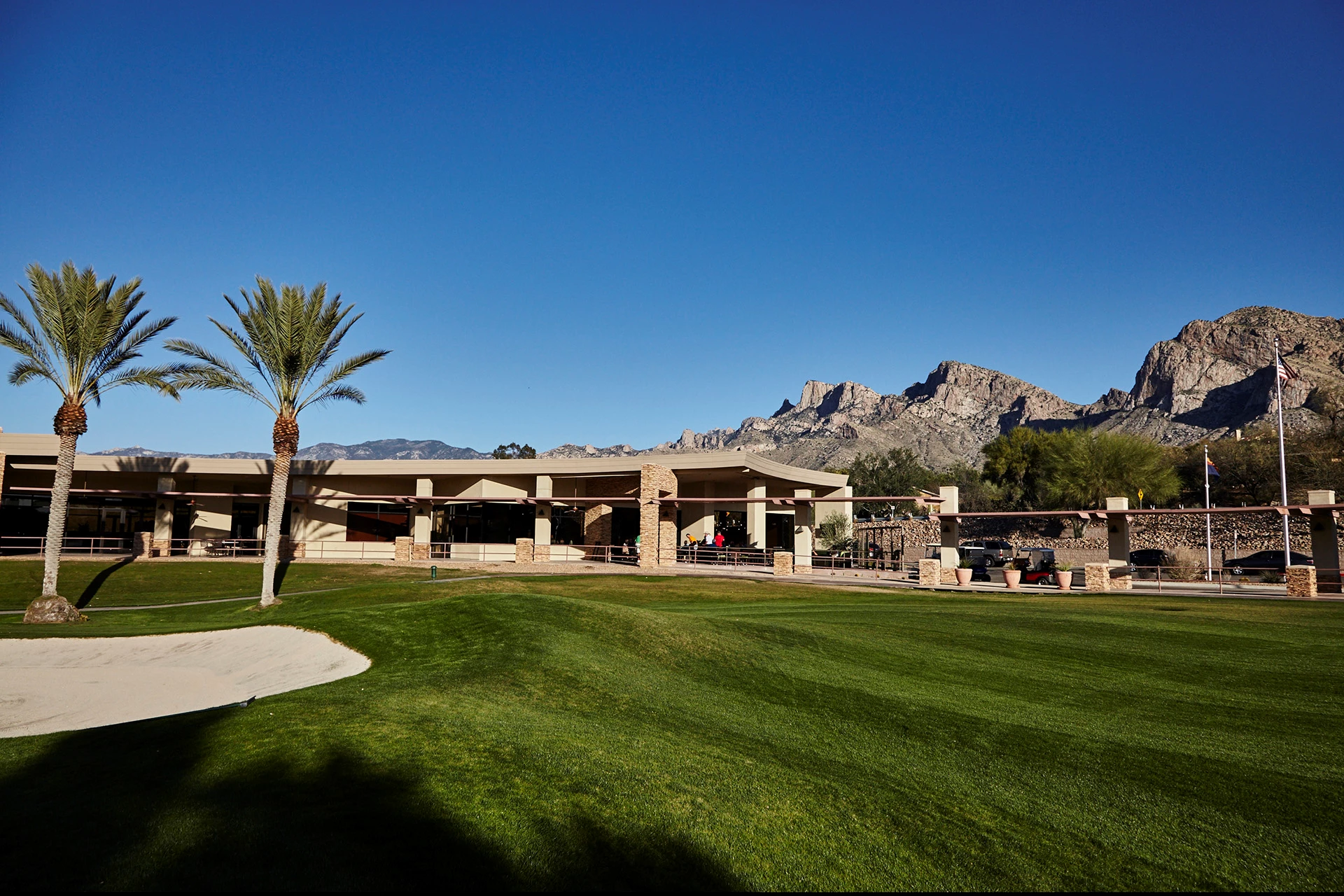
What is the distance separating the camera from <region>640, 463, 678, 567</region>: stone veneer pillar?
115 ft

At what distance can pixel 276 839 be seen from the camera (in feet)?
16.2

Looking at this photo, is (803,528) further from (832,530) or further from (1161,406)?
(1161,406)

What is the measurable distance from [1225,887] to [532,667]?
25.8 feet

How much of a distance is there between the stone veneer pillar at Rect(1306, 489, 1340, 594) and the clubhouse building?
18.2 m

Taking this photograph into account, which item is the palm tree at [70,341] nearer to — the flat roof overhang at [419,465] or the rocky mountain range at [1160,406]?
the flat roof overhang at [419,465]

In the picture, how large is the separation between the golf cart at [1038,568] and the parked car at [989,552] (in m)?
1.38

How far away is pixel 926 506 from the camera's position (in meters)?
37.2

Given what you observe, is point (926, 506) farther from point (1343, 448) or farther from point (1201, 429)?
point (1201, 429)

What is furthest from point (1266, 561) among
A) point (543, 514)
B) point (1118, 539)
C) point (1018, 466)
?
point (1018, 466)

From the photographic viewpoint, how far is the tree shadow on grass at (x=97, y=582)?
85.1 feet

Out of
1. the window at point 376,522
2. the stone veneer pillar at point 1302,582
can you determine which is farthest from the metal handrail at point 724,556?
the stone veneer pillar at point 1302,582

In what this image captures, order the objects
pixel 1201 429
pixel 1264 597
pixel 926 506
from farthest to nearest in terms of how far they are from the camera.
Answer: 1. pixel 1201 429
2. pixel 926 506
3. pixel 1264 597

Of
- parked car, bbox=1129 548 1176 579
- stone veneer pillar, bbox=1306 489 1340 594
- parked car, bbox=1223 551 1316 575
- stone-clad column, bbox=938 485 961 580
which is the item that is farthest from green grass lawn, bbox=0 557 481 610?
→ parked car, bbox=1129 548 1176 579

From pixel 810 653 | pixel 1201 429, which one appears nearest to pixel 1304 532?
pixel 810 653
